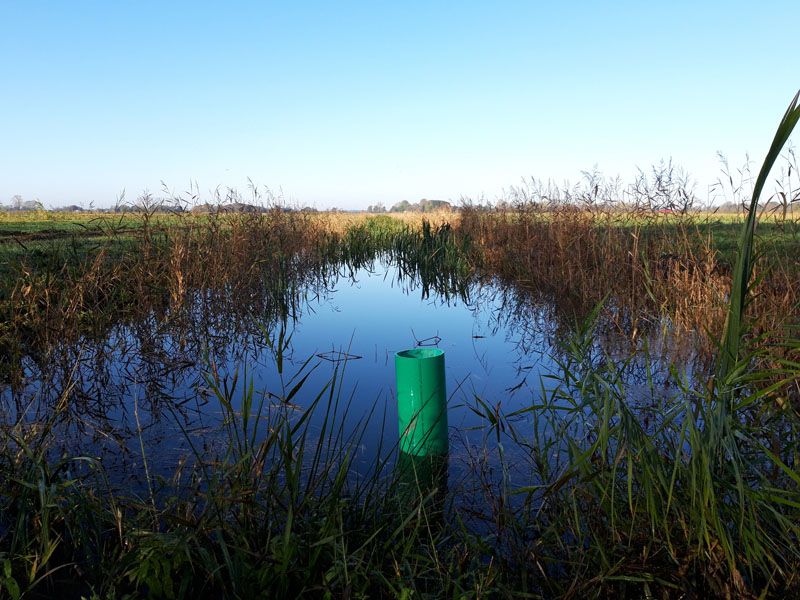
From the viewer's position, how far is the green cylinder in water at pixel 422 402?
3.17 metres

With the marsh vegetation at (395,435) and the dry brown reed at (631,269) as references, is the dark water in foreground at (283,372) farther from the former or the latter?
the dry brown reed at (631,269)

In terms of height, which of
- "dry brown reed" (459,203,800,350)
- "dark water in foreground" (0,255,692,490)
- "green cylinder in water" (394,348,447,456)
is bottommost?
"dark water in foreground" (0,255,692,490)

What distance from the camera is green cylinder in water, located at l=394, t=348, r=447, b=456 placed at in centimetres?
317

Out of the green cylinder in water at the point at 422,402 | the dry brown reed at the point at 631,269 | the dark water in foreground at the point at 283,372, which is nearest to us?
the green cylinder in water at the point at 422,402

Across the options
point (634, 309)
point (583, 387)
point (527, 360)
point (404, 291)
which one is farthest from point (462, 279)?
point (583, 387)

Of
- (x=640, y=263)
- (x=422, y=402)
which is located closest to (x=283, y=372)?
(x=422, y=402)

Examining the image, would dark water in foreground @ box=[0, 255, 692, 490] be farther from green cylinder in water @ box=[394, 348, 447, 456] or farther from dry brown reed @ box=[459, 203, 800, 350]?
dry brown reed @ box=[459, 203, 800, 350]

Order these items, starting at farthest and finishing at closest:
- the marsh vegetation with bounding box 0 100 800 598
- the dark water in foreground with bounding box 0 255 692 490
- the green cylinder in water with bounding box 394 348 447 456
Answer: the dark water in foreground with bounding box 0 255 692 490 → the green cylinder in water with bounding box 394 348 447 456 → the marsh vegetation with bounding box 0 100 800 598

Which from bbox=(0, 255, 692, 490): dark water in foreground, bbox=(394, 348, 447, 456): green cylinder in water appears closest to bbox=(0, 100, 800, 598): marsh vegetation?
bbox=(0, 255, 692, 490): dark water in foreground

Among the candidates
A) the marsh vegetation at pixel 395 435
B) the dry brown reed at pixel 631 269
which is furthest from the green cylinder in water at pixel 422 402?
the dry brown reed at pixel 631 269

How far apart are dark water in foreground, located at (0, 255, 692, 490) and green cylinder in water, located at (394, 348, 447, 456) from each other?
225 millimetres

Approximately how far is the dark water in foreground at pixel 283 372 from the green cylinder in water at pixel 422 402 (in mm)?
225

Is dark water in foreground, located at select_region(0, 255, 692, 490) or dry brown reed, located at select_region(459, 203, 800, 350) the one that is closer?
dark water in foreground, located at select_region(0, 255, 692, 490)

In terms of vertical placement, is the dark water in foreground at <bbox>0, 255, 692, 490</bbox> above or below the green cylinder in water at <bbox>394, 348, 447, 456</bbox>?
below
